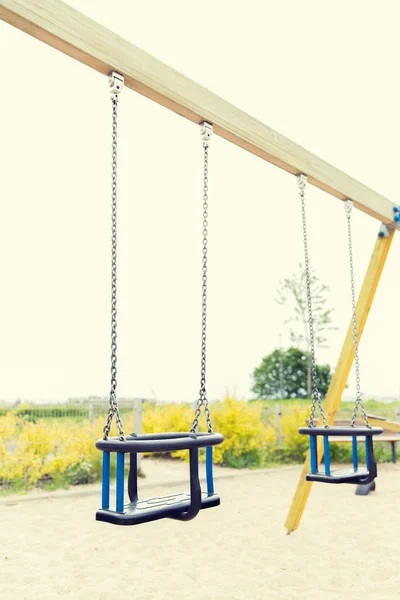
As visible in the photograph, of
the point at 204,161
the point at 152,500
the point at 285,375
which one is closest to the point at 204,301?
the point at 204,161

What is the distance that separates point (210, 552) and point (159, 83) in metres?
3.21

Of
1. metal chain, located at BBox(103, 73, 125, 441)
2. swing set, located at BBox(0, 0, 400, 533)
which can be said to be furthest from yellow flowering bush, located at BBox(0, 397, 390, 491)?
metal chain, located at BBox(103, 73, 125, 441)

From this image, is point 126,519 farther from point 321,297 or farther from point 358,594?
point 321,297

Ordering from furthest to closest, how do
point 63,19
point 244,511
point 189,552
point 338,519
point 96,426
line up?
point 96,426 < point 244,511 < point 338,519 < point 189,552 < point 63,19

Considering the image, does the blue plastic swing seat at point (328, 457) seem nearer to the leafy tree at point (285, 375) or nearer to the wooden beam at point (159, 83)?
the wooden beam at point (159, 83)

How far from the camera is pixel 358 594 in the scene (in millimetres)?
3041

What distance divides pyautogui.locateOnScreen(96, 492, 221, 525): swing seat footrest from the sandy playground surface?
0.98 m

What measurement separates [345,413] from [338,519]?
6.55m

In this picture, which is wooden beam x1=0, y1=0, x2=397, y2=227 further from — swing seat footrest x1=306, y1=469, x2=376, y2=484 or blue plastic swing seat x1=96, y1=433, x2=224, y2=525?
swing seat footrest x1=306, y1=469, x2=376, y2=484

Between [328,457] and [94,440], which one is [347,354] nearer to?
[328,457]

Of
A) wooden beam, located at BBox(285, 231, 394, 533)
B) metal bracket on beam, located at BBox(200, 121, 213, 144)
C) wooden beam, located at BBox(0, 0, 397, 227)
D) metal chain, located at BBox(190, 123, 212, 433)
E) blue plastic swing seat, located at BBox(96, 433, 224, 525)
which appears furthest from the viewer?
wooden beam, located at BBox(285, 231, 394, 533)

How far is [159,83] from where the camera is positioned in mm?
2623

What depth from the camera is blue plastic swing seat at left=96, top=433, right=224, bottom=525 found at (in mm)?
1953

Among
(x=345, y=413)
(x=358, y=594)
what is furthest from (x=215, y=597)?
(x=345, y=413)
